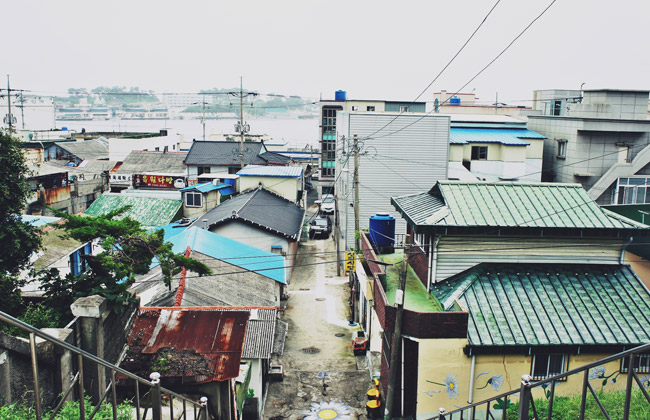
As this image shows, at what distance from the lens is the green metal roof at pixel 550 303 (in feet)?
Answer: 41.4

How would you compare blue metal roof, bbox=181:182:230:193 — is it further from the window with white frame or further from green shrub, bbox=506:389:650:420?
green shrub, bbox=506:389:650:420

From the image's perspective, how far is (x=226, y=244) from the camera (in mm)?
23703

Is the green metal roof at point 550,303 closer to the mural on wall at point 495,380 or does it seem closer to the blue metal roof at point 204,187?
the mural on wall at point 495,380

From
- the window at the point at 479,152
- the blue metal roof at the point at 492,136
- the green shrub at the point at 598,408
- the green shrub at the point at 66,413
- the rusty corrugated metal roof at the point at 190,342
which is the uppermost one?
the blue metal roof at the point at 492,136

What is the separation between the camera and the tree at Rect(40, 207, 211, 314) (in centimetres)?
1100

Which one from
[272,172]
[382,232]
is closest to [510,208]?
[382,232]

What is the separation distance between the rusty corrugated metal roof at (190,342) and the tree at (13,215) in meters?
2.88

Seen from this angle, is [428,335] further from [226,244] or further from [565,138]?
[565,138]

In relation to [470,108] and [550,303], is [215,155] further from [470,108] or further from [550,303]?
[550,303]

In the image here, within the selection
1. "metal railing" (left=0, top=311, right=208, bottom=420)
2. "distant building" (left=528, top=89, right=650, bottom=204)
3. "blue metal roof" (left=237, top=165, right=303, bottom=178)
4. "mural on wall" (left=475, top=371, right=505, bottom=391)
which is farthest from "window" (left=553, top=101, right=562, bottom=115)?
"metal railing" (left=0, top=311, right=208, bottom=420)

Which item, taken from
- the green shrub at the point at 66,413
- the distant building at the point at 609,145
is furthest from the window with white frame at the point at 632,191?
the green shrub at the point at 66,413

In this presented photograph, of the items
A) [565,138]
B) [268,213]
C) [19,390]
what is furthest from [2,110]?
[19,390]

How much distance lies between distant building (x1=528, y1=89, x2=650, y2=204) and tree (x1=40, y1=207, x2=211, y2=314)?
2327cm

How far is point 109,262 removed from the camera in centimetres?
1105
